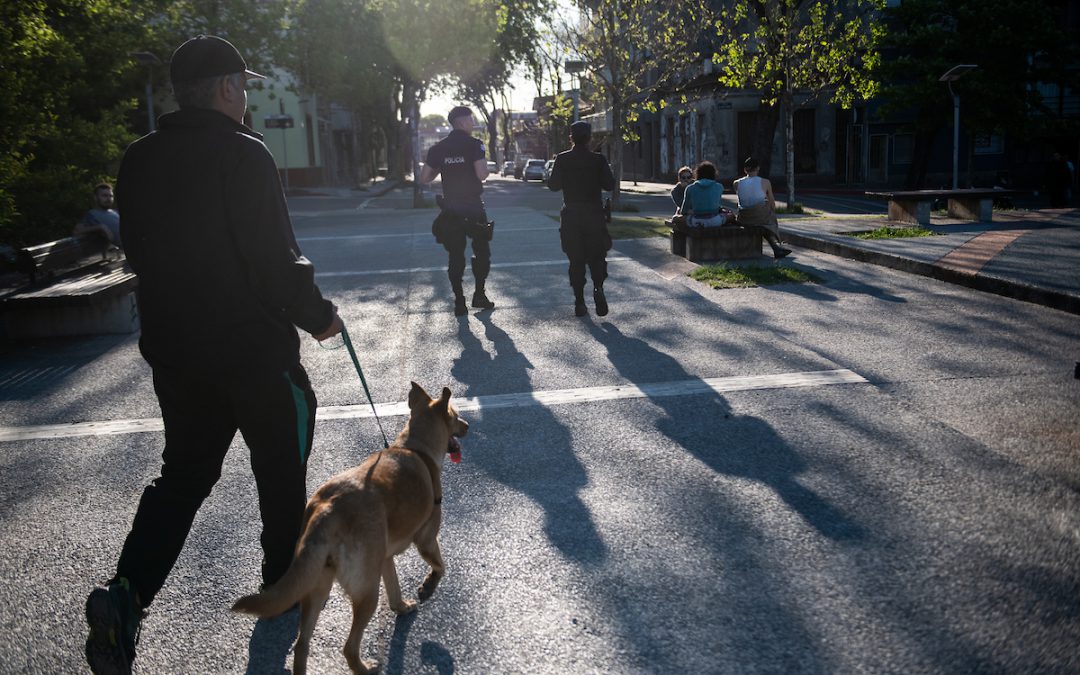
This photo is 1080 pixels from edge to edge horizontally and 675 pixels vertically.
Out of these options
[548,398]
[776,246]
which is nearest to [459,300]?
[548,398]

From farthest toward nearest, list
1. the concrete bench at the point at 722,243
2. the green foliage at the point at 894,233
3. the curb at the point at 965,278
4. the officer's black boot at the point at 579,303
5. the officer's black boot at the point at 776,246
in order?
the green foliage at the point at 894,233 < the officer's black boot at the point at 776,246 < the concrete bench at the point at 722,243 < the officer's black boot at the point at 579,303 < the curb at the point at 965,278

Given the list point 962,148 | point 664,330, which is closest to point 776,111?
point 962,148

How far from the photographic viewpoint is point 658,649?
294cm

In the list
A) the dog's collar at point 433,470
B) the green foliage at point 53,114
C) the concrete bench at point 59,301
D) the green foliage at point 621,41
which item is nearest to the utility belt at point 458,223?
the concrete bench at point 59,301

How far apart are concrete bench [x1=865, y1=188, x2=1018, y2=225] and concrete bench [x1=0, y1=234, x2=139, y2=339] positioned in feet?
43.0

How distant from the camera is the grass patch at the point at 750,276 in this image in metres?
10.5

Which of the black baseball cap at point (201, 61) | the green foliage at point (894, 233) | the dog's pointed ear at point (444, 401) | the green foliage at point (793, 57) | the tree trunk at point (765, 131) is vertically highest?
the green foliage at point (793, 57)

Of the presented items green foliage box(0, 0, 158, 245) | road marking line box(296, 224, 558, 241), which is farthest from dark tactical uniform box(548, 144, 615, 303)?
road marking line box(296, 224, 558, 241)

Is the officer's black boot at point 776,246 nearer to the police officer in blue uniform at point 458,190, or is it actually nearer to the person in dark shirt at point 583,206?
the person in dark shirt at point 583,206

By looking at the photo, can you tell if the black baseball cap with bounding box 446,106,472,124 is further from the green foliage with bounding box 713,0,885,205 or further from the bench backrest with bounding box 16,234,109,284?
the green foliage with bounding box 713,0,885,205

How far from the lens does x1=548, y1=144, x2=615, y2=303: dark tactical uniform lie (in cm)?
872

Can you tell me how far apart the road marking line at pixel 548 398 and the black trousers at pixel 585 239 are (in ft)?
8.92

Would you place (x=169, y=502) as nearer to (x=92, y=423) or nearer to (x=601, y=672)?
(x=601, y=672)

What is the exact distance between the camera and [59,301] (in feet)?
26.6
